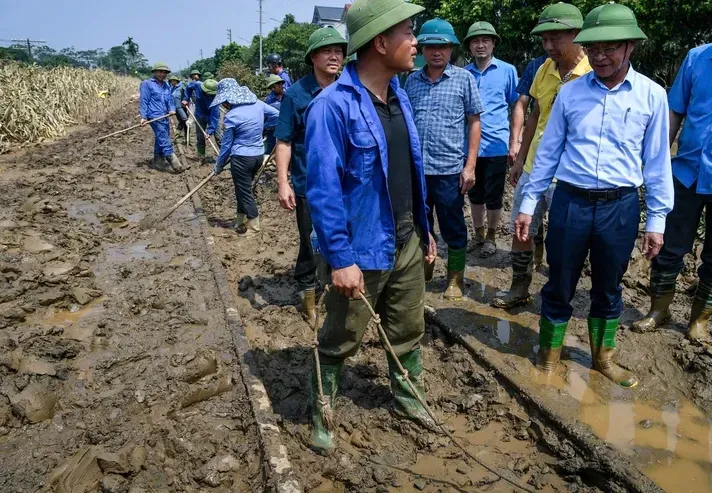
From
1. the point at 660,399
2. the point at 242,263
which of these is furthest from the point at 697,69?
the point at 242,263

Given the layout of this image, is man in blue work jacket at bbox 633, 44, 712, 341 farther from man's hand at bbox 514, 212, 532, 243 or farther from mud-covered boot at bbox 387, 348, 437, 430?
mud-covered boot at bbox 387, 348, 437, 430

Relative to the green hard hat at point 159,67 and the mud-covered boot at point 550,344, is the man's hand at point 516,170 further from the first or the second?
the green hard hat at point 159,67

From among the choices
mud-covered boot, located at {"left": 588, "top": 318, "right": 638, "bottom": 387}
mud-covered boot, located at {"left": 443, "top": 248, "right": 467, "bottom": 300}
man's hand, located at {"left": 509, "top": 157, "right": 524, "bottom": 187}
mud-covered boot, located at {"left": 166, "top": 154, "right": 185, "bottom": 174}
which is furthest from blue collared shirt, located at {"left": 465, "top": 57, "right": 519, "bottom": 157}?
mud-covered boot, located at {"left": 166, "top": 154, "right": 185, "bottom": 174}

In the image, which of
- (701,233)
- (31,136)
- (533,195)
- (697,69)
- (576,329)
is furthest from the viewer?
(31,136)

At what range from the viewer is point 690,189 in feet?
13.3

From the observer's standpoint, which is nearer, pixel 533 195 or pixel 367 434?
pixel 367 434

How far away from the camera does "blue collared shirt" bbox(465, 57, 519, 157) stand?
5543mm

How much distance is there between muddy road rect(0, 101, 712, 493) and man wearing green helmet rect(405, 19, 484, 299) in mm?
970

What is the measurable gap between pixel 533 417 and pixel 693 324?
5.77ft

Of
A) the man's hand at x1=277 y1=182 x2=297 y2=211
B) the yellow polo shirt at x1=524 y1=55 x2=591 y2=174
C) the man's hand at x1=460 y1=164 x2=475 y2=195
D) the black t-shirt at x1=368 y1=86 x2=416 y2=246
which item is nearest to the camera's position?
the black t-shirt at x1=368 y1=86 x2=416 y2=246

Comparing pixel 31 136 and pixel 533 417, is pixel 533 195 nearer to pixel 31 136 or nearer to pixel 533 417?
pixel 533 417

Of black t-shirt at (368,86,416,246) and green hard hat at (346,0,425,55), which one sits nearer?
green hard hat at (346,0,425,55)

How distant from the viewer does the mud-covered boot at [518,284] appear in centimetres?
477

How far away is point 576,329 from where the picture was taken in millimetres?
4531
